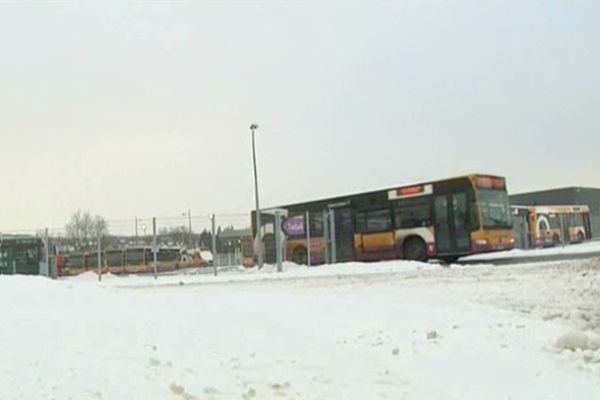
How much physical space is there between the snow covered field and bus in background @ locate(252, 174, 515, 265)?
51.3 feet

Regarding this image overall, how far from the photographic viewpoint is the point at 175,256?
1374 inches

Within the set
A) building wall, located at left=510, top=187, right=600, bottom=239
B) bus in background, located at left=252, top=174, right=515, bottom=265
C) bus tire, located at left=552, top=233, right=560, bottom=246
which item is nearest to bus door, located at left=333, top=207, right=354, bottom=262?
bus in background, located at left=252, top=174, right=515, bottom=265

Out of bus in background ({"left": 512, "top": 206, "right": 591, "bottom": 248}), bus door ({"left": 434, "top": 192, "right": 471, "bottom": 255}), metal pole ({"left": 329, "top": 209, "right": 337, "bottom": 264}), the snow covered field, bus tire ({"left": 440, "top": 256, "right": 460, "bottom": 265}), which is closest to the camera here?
the snow covered field

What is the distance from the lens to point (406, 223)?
96.4 ft

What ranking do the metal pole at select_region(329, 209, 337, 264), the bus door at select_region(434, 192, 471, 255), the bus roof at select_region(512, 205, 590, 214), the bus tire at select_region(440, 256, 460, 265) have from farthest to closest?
the bus roof at select_region(512, 205, 590, 214) < the metal pole at select_region(329, 209, 337, 264) < the bus tire at select_region(440, 256, 460, 265) < the bus door at select_region(434, 192, 471, 255)

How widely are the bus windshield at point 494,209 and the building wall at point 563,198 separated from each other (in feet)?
190

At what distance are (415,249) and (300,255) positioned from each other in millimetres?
5426

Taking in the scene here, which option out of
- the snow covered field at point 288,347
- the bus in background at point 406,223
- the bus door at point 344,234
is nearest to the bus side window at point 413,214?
the bus in background at point 406,223

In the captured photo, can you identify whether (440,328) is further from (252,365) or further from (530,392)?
(252,365)

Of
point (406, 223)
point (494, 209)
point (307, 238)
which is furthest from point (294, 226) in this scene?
point (494, 209)

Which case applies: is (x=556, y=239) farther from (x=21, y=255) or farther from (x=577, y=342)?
(x=577, y=342)

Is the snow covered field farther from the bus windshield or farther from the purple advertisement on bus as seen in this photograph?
the purple advertisement on bus

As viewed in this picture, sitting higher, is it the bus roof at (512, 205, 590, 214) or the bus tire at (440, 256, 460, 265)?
the bus roof at (512, 205, 590, 214)

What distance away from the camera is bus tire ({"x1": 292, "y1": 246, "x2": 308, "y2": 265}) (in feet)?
104
